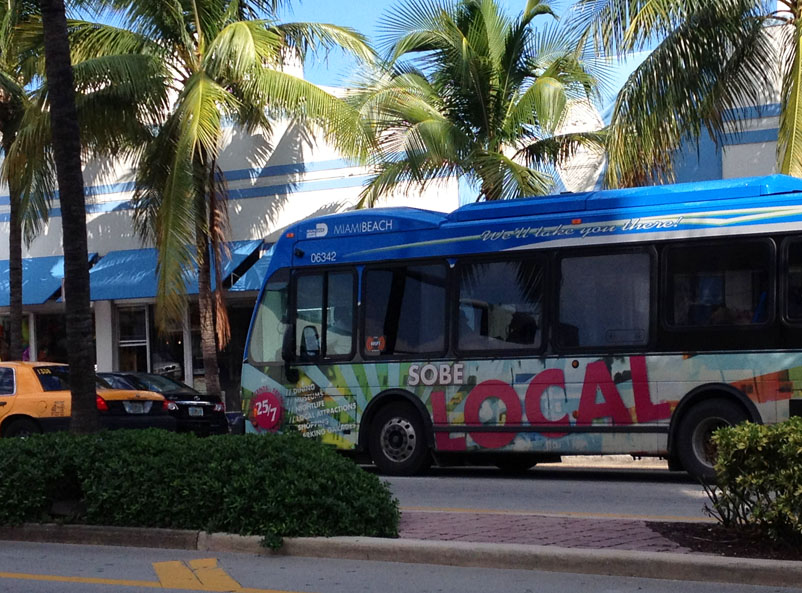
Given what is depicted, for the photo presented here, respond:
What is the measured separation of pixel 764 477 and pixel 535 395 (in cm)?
599

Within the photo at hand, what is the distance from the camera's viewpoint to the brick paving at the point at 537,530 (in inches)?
308

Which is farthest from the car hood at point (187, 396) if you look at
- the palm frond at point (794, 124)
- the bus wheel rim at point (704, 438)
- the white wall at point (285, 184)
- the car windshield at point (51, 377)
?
the palm frond at point (794, 124)

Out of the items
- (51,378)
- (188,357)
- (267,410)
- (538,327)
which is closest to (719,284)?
(538,327)

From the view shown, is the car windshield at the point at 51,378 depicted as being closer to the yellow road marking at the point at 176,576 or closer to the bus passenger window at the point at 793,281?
the yellow road marking at the point at 176,576

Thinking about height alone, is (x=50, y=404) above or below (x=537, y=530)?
above

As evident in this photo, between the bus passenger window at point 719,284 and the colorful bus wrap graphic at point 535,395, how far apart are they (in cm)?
44

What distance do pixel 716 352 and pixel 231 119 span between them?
1478cm

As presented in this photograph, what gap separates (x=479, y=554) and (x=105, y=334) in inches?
822

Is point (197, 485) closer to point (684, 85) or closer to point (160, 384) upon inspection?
point (684, 85)

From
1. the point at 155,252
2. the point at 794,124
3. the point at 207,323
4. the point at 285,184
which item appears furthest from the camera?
the point at 155,252

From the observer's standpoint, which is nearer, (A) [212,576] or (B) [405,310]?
(A) [212,576]

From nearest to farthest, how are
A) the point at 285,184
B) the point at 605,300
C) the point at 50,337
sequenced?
the point at 605,300, the point at 285,184, the point at 50,337

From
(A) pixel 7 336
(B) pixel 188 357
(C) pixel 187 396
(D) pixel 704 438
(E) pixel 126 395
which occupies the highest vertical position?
(A) pixel 7 336

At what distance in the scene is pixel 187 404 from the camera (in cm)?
1795
